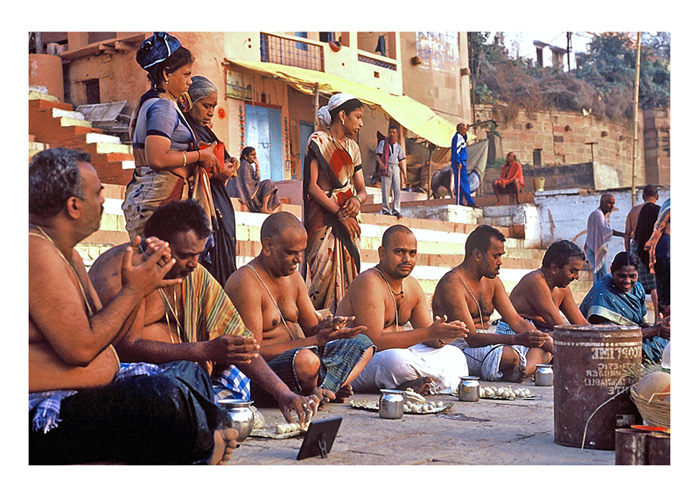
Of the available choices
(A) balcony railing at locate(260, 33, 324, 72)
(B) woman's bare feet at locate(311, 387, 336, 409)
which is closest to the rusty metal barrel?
(B) woman's bare feet at locate(311, 387, 336, 409)

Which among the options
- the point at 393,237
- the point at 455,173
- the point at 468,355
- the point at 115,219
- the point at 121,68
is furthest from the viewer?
the point at 455,173

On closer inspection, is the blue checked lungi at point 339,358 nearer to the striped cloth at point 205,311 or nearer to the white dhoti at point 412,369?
the white dhoti at point 412,369

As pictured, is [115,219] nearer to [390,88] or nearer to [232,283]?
[232,283]

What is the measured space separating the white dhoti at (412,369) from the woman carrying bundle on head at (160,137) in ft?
5.58

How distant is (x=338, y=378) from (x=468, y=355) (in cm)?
177

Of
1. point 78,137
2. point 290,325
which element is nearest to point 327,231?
point 290,325

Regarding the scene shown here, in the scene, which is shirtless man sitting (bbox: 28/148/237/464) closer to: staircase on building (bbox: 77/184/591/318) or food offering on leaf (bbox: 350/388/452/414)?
food offering on leaf (bbox: 350/388/452/414)

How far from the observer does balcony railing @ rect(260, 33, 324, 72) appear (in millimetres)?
15219

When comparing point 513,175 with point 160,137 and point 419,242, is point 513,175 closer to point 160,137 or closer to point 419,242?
point 419,242

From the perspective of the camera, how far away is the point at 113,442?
126 inches

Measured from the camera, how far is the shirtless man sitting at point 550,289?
6.88 m

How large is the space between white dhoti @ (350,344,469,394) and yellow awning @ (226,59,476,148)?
29.1ft

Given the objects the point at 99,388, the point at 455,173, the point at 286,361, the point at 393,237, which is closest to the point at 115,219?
the point at 393,237

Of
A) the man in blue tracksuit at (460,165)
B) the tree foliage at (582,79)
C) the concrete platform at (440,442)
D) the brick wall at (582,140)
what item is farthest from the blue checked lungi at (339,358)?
the tree foliage at (582,79)
